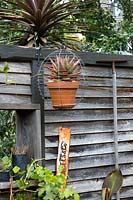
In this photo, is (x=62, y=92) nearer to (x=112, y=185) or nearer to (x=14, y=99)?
(x=14, y=99)

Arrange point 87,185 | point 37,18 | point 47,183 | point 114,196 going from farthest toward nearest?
point 37,18
point 114,196
point 87,185
point 47,183

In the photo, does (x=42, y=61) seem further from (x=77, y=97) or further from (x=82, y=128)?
(x=82, y=128)

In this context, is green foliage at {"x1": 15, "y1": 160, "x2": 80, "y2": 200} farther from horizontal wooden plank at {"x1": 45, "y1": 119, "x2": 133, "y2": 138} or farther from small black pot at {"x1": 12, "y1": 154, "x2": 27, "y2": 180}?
horizontal wooden plank at {"x1": 45, "y1": 119, "x2": 133, "y2": 138}

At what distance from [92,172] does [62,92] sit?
900 mm

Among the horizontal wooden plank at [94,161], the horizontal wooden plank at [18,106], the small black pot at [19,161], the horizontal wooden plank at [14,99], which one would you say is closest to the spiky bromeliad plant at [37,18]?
the horizontal wooden plank at [14,99]

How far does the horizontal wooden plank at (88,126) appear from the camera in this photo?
3581mm

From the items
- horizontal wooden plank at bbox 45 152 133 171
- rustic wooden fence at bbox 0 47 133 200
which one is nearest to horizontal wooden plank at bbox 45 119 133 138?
rustic wooden fence at bbox 0 47 133 200

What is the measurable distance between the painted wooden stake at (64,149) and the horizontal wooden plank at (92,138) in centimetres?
6

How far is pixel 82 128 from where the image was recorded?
375cm

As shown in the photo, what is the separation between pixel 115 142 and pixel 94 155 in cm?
25

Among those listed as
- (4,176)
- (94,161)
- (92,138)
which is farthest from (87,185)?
(4,176)

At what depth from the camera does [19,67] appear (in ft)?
11.3

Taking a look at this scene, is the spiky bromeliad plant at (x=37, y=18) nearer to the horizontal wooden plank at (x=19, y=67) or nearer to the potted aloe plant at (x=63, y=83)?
the horizontal wooden plank at (x=19, y=67)

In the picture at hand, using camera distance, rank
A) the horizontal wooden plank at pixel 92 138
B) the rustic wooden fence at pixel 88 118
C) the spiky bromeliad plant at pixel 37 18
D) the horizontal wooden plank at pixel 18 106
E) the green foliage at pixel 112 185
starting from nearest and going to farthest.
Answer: the horizontal wooden plank at pixel 18 106 < the green foliage at pixel 112 185 < the rustic wooden fence at pixel 88 118 < the horizontal wooden plank at pixel 92 138 < the spiky bromeliad plant at pixel 37 18
